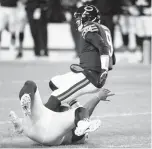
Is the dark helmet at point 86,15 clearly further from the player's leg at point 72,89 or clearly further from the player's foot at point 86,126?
the player's foot at point 86,126

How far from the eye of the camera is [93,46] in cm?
768

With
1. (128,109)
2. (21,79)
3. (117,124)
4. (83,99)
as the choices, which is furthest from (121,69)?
(117,124)

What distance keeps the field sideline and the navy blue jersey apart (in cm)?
78

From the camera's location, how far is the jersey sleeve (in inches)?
296

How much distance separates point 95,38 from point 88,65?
0.89ft

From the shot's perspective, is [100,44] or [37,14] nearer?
[100,44]

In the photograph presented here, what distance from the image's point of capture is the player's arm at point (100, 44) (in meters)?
7.46

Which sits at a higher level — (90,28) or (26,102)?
(90,28)

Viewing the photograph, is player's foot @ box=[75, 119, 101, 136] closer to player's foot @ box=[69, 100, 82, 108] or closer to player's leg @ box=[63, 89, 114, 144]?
player's leg @ box=[63, 89, 114, 144]

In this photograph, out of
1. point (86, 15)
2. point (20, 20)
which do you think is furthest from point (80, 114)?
point (20, 20)

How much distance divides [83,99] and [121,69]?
729 cm

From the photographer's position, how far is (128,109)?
11125mm

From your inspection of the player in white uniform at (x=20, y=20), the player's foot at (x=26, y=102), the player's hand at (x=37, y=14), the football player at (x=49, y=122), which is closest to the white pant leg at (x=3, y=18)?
the player in white uniform at (x=20, y=20)

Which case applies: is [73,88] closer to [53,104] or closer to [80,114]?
[53,104]
